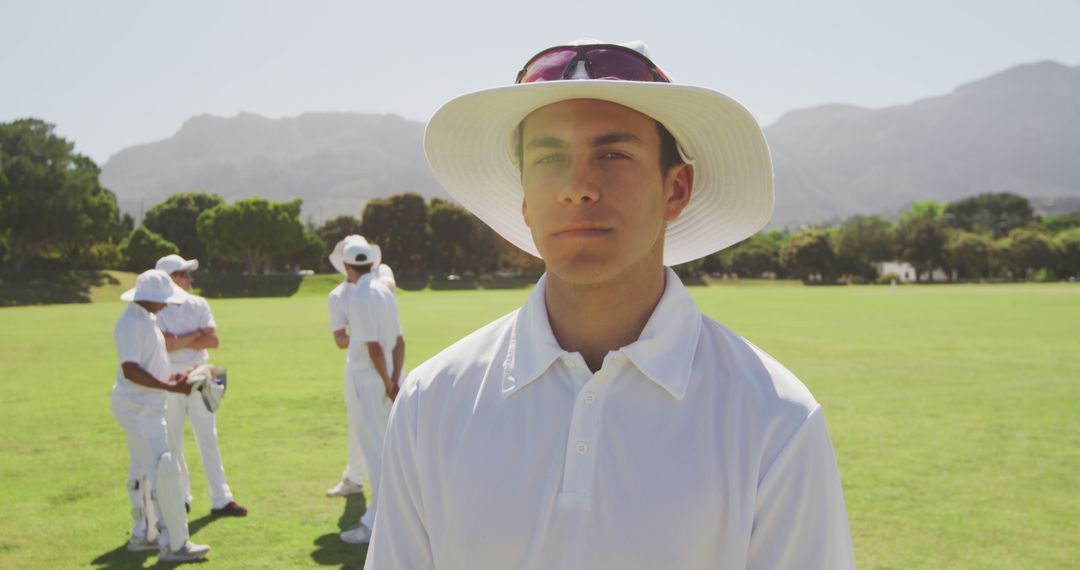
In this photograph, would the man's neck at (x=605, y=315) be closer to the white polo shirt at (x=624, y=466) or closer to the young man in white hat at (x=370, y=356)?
the white polo shirt at (x=624, y=466)

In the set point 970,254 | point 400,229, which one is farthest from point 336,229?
point 970,254

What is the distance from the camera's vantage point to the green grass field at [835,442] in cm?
741

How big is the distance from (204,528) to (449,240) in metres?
→ 81.4

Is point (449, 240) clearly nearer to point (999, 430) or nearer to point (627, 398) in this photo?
point (999, 430)

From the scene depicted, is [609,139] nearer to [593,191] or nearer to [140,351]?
[593,191]

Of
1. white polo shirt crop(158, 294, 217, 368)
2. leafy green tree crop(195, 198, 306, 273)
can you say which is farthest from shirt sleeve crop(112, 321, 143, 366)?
leafy green tree crop(195, 198, 306, 273)

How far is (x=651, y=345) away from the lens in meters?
1.97

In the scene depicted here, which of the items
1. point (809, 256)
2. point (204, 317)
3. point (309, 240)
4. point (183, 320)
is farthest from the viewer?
point (809, 256)

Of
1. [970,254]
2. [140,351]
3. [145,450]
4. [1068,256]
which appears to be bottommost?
[145,450]

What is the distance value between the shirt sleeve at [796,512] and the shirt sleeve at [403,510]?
795mm

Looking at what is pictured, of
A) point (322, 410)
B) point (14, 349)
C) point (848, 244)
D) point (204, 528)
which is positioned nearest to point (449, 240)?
point (848, 244)

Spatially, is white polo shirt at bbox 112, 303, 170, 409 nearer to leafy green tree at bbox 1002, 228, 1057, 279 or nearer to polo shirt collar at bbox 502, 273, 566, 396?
polo shirt collar at bbox 502, 273, 566, 396

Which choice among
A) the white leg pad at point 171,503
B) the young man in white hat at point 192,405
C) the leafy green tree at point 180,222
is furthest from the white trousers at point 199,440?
the leafy green tree at point 180,222

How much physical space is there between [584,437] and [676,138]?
0.92 m
